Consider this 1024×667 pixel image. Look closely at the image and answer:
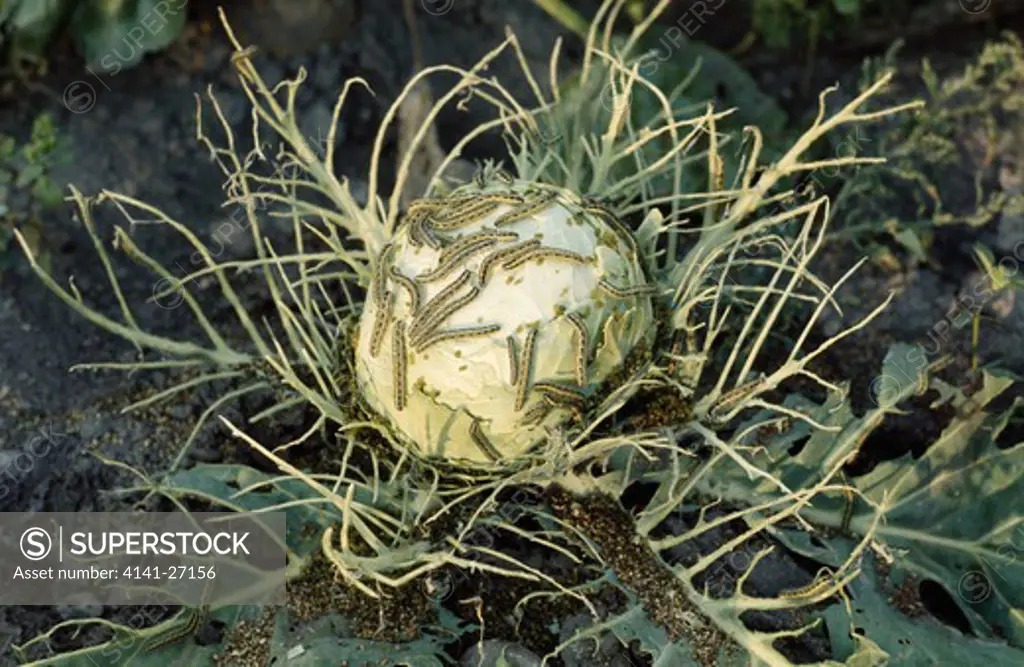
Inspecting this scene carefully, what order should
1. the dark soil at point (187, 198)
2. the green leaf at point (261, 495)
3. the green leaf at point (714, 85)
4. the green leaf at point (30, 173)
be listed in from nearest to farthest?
1. the green leaf at point (261, 495)
2. the dark soil at point (187, 198)
3. the green leaf at point (30, 173)
4. the green leaf at point (714, 85)

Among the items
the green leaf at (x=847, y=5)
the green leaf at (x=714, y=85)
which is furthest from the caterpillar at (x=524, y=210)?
the green leaf at (x=847, y=5)

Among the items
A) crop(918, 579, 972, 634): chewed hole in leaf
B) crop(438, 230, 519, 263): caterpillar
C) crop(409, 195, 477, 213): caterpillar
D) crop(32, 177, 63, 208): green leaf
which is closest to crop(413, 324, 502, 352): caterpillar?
Result: crop(438, 230, 519, 263): caterpillar

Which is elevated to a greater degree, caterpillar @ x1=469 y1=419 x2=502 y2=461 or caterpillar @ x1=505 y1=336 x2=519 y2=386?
caterpillar @ x1=505 y1=336 x2=519 y2=386

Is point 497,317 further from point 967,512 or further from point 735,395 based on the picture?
point 967,512

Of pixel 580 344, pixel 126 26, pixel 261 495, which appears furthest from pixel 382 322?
pixel 126 26

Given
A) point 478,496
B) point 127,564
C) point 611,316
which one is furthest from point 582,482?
point 127,564

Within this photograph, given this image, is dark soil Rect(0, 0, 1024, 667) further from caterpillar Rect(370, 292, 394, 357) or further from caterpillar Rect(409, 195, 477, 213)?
caterpillar Rect(409, 195, 477, 213)

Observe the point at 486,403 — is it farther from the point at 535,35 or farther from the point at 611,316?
the point at 535,35

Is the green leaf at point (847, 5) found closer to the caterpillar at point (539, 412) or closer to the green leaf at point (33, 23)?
the caterpillar at point (539, 412)
